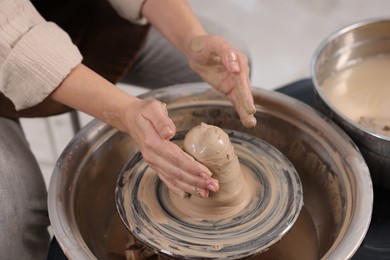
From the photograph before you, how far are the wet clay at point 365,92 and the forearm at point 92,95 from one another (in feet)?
2.13

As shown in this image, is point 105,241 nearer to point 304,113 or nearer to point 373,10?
point 304,113

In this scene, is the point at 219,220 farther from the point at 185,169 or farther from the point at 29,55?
the point at 29,55

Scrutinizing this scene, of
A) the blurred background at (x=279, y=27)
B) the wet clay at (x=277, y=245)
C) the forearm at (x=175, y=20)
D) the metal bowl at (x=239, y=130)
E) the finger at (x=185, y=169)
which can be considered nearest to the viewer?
the finger at (x=185, y=169)

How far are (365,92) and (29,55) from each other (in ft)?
3.16

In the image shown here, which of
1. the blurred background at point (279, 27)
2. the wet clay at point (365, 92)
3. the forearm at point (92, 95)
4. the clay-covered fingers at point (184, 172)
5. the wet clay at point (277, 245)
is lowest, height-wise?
the blurred background at point (279, 27)

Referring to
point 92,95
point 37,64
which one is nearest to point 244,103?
point 92,95

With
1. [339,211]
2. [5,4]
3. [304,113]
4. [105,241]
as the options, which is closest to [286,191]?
[339,211]

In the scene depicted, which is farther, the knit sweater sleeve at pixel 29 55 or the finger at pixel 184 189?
Result: the knit sweater sleeve at pixel 29 55

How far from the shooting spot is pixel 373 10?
333 centimetres

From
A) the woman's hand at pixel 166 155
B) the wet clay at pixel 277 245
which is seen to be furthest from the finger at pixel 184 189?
the wet clay at pixel 277 245

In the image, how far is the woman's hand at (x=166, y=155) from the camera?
1.10m

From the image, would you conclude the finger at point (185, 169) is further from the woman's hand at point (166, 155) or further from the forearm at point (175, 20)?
the forearm at point (175, 20)

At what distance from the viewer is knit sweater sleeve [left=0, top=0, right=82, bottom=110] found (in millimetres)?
1247

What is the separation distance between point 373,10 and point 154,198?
256 centimetres
